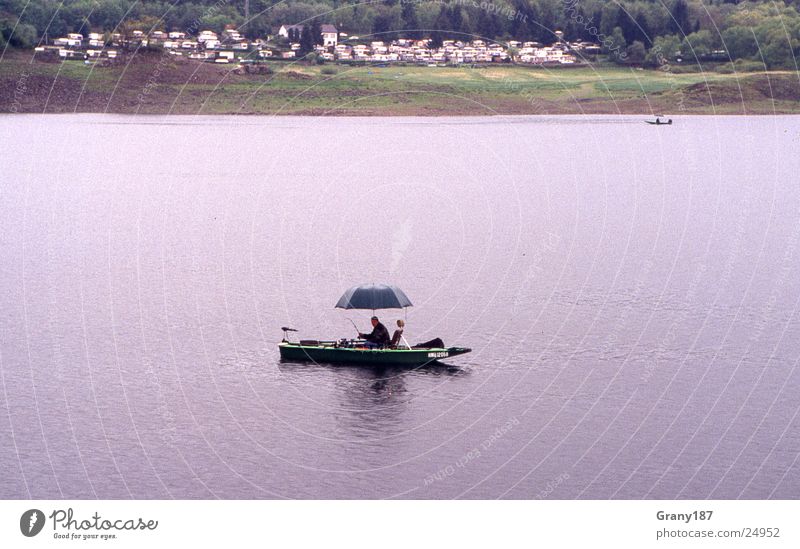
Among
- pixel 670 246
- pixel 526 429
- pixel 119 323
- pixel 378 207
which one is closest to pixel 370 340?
pixel 526 429

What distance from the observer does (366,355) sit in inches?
2525

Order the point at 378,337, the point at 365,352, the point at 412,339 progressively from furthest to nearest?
1. the point at 412,339
2. the point at 378,337
3. the point at 365,352

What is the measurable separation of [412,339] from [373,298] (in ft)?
13.6

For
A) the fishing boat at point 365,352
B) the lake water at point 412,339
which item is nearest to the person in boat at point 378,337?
the fishing boat at point 365,352

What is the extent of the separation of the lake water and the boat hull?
2.30 ft

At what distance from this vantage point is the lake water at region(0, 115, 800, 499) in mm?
49969

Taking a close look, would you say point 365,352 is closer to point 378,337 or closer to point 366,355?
point 366,355

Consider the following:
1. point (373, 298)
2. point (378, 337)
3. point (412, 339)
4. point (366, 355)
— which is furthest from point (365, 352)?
point (412, 339)

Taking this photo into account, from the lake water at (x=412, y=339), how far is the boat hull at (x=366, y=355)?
0.70 metres

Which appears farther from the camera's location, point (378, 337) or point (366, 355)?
point (378, 337)

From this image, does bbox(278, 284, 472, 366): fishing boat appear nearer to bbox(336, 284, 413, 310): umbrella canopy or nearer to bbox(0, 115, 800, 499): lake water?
bbox(0, 115, 800, 499): lake water

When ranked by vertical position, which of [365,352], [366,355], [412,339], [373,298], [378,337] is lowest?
[412,339]

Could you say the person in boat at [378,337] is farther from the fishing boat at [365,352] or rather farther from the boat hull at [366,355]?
the boat hull at [366,355]

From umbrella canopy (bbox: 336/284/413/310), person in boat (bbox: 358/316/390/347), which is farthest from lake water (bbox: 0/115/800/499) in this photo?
umbrella canopy (bbox: 336/284/413/310)
